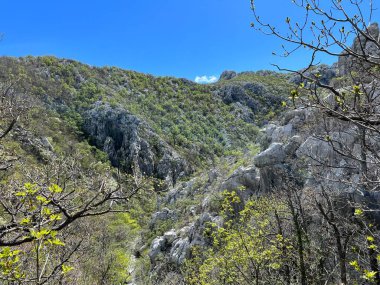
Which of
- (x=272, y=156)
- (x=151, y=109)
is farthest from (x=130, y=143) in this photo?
(x=272, y=156)

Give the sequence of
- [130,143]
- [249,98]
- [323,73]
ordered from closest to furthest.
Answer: [130,143]
[323,73]
[249,98]

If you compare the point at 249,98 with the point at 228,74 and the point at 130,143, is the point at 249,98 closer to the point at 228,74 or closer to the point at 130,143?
the point at 228,74

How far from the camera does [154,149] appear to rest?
235ft

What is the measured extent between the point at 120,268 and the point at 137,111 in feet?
178

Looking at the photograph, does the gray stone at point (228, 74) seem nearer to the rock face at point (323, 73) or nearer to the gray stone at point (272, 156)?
the rock face at point (323, 73)

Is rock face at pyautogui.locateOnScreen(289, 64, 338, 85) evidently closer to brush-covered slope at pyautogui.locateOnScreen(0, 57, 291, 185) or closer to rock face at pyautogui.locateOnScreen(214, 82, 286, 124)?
rock face at pyautogui.locateOnScreen(214, 82, 286, 124)

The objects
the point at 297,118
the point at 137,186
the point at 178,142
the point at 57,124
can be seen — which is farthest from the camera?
the point at 178,142

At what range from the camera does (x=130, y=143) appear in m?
69.3

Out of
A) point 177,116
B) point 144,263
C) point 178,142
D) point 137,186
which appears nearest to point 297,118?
point 144,263

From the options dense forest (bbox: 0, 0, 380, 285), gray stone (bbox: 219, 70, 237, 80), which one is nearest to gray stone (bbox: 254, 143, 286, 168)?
Result: dense forest (bbox: 0, 0, 380, 285)

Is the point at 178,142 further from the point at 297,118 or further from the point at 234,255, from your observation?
the point at 234,255

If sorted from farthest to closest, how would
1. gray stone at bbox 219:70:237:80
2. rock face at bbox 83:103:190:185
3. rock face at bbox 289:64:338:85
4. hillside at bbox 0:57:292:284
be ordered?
gray stone at bbox 219:70:237:80
rock face at bbox 83:103:190:185
hillside at bbox 0:57:292:284
rock face at bbox 289:64:338:85

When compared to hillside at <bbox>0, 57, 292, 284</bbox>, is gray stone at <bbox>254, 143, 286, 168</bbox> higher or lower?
lower

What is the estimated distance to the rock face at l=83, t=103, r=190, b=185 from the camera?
68688 millimetres
